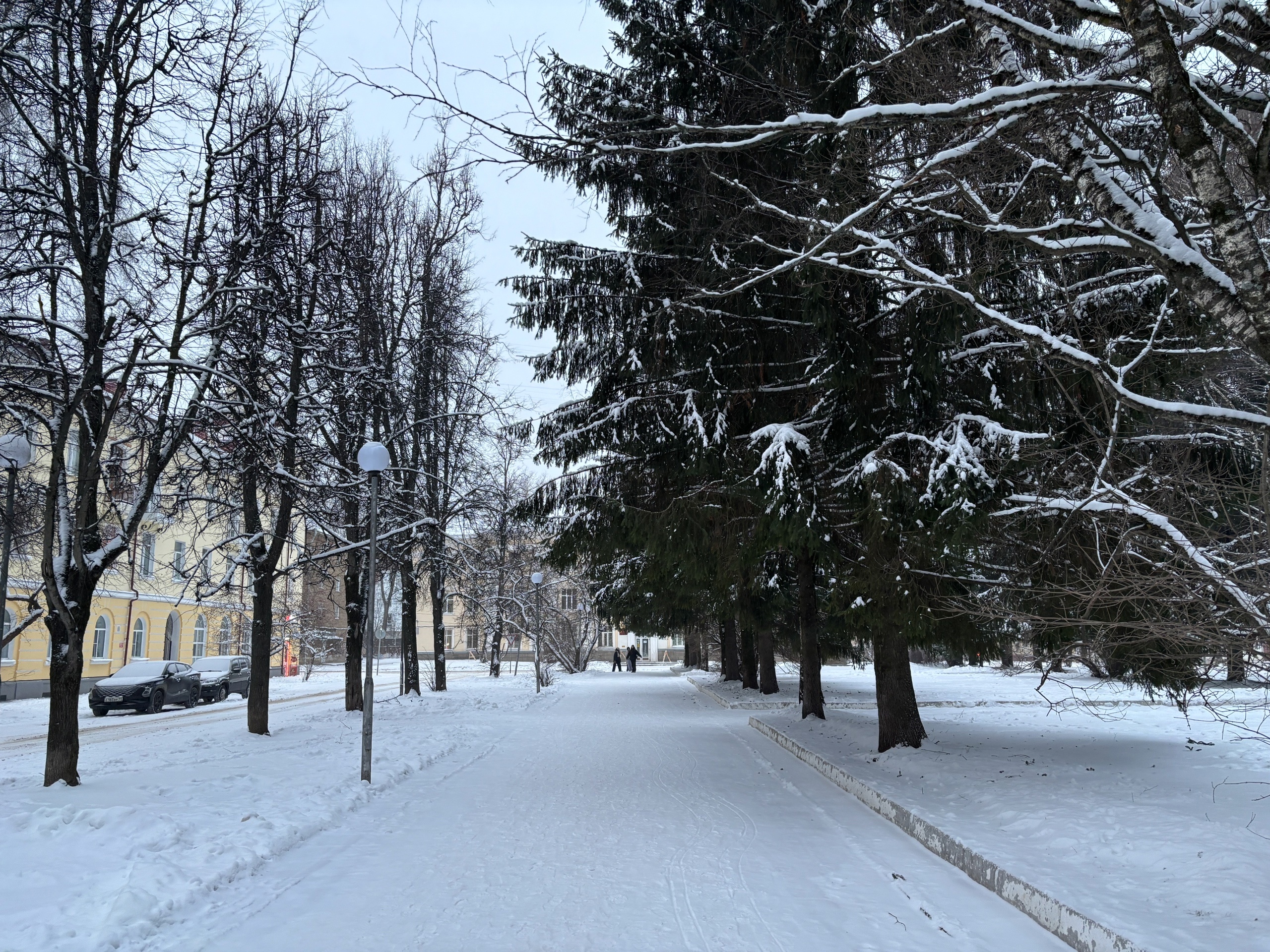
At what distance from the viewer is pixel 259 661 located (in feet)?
51.4

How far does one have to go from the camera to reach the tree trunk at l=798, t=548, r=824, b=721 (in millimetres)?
15773

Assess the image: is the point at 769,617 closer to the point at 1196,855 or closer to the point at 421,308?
the point at 421,308

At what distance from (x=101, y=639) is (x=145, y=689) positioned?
50.0ft

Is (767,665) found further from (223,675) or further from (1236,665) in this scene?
(1236,665)

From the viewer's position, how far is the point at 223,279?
35.4 ft

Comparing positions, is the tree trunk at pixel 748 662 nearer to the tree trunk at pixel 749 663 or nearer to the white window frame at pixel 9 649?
the tree trunk at pixel 749 663

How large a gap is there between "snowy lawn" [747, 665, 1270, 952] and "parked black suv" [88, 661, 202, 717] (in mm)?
19235

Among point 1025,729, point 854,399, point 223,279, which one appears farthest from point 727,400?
point 1025,729

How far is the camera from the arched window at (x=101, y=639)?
37.6m

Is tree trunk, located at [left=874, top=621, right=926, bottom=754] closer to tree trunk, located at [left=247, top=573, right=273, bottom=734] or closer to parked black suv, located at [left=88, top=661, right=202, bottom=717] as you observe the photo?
tree trunk, located at [left=247, top=573, right=273, bottom=734]

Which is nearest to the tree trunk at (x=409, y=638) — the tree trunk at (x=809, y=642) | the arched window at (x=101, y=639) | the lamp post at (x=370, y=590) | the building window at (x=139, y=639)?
the tree trunk at (x=809, y=642)

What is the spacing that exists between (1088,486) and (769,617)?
592 inches

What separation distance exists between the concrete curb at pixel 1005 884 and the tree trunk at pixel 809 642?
5.74 m

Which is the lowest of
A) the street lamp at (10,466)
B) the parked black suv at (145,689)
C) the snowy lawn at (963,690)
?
the snowy lawn at (963,690)
